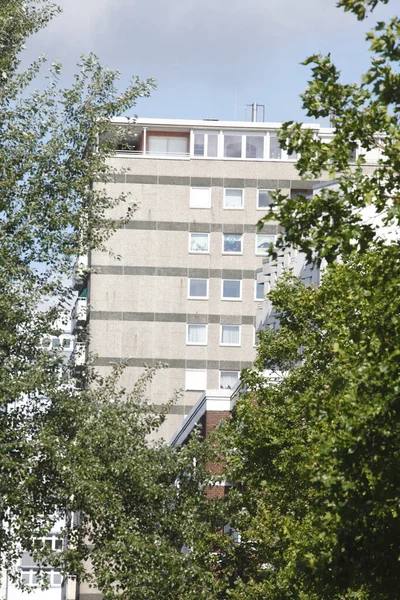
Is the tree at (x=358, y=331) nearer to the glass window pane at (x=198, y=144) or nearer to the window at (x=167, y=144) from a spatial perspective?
the glass window pane at (x=198, y=144)

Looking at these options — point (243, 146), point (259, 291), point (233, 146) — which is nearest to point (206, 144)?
point (233, 146)

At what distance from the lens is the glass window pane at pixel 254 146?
98.9 m

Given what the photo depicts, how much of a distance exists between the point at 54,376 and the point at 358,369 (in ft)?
48.1

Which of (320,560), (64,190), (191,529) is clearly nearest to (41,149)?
(64,190)

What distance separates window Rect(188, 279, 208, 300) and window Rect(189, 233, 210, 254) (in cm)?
213

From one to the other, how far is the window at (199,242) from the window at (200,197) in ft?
6.56

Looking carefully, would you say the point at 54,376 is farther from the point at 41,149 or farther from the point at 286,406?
the point at 286,406

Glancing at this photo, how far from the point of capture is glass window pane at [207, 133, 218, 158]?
98375 mm

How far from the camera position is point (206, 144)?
323ft

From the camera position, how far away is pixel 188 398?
93438 millimetres

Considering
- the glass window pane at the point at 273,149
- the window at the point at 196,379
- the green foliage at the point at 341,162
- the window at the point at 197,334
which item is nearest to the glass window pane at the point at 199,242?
the window at the point at 197,334

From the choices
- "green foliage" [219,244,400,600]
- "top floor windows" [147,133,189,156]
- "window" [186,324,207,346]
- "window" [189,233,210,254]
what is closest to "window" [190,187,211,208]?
"window" [189,233,210,254]

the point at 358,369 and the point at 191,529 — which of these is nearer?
the point at 358,369

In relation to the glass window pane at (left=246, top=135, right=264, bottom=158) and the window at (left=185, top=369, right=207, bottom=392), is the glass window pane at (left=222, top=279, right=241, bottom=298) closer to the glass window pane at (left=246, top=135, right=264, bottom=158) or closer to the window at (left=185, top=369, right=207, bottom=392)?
the window at (left=185, top=369, right=207, bottom=392)
